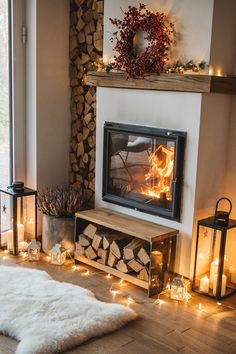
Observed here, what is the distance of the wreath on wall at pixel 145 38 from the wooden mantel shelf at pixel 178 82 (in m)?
0.06

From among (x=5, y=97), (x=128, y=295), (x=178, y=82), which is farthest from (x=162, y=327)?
(x=5, y=97)

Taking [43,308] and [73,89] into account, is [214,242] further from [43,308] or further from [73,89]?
[73,89]

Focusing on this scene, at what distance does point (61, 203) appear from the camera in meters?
3.89

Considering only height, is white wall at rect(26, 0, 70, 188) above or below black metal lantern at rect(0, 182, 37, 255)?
above

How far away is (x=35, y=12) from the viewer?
13.1ft

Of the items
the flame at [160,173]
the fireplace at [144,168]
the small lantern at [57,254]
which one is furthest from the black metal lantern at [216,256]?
the small lantern at [57,254]

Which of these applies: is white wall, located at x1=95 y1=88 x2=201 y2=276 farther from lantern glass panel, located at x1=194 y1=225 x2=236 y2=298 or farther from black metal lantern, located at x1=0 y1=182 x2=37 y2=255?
black metal lantern, located at x1=0 y1=182 x2=37 y2=255

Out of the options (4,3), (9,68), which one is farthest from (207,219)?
(4,3)

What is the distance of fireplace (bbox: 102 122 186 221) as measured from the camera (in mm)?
3357

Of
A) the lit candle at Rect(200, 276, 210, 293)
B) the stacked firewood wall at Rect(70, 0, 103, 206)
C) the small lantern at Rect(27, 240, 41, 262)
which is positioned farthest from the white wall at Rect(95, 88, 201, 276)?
the small lantern at Rect(27, 240, 41, 262)

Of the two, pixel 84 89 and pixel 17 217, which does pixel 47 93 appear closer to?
pixel 84 89

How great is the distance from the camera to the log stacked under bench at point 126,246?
3.31 metres

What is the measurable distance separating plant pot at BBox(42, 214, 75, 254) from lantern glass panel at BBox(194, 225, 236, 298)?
1.07 m

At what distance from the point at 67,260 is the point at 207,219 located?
3.99ft
